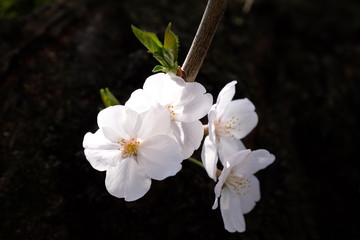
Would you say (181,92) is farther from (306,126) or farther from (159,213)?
(306,126)

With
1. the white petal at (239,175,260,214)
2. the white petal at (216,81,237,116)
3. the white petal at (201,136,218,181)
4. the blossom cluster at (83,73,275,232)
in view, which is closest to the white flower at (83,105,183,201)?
the blossom cluster at (83,73,275,232)

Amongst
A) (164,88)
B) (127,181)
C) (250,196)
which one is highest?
(164,88)

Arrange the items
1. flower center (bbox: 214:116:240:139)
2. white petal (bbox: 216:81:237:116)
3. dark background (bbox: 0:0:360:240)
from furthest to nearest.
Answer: dark background (bbox: 0:0:360:240)
flower center (bbox: 214:116:240:139)
white petal (bbox: 216:81:237:116)

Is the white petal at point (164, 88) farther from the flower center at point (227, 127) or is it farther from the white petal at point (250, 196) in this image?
the white petal at point (250, 196)

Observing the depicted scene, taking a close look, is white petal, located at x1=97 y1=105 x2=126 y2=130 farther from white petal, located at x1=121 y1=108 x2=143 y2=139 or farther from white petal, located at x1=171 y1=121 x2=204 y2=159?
white petal, located at x1=171 y1=121 x2=204 y2=159

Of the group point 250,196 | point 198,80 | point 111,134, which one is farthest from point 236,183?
point 198,80

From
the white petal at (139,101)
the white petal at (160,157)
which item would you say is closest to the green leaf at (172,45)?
the white petal at (139,101)

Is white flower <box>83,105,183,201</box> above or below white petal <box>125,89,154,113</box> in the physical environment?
below

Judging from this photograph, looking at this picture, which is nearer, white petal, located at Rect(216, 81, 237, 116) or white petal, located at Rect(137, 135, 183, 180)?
white petal, located at Rect(137, 135, 183, 180)

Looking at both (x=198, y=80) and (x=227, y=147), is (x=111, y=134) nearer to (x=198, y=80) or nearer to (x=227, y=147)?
(x=227, y=147)
